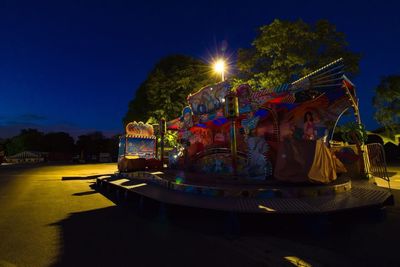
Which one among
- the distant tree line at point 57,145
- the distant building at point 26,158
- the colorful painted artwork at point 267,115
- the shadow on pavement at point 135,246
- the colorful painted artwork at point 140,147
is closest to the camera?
the shadow on pavement at point 135,246

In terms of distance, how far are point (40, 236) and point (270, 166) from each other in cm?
658

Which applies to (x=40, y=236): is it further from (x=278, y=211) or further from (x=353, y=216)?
(x=353, y=216)

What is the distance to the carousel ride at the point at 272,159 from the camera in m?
5.73

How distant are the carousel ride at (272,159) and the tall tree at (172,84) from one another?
371 inches

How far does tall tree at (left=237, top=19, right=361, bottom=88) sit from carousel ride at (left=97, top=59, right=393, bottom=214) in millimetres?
5937

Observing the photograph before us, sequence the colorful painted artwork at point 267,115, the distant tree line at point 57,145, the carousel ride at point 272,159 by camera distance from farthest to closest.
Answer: the distant tree line at point 57,145 < the colorful painted artwork at point 267,115 < the carousel ride at point 272,159

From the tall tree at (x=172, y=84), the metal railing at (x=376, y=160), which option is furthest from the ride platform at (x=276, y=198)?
the tall tree at (x=172, y=84)

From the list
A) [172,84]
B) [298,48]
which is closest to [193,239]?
[298,48]

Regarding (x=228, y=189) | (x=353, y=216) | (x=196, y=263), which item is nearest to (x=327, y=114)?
(x=353, y=216)

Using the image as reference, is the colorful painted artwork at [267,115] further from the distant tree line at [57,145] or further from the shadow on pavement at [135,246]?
the distant tree line at [57,145]

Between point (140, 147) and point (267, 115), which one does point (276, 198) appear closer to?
point (267, 115)

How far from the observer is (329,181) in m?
7.00

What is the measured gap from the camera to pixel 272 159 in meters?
9.04

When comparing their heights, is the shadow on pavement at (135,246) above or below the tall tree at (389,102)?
below
